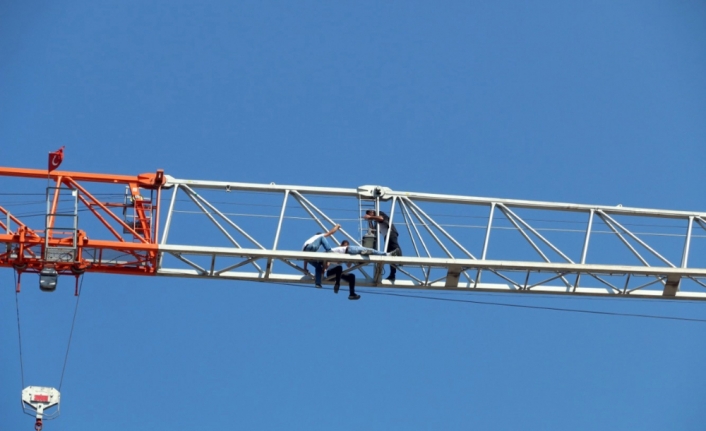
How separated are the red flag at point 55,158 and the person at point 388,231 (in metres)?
9.34

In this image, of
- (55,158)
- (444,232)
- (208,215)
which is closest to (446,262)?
(444,232)

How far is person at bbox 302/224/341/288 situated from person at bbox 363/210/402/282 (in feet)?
4.06

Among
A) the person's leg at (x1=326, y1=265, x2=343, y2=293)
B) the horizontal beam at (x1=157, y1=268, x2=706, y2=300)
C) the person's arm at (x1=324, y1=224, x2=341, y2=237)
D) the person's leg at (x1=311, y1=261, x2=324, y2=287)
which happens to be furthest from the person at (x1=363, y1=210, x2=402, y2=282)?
the person's leg at (x1=311, y1=261, x2=324, y2=287)

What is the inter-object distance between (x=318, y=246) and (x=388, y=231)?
7.22ft

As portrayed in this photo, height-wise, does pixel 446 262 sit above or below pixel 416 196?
below

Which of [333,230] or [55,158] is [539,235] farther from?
[55,158]

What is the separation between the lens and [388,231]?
39781 millimetres

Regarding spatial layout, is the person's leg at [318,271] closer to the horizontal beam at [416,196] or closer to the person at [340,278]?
the person at [340,278]

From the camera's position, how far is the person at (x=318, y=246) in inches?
1542

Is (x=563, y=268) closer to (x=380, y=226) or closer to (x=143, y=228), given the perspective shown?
(x=380, y=226)

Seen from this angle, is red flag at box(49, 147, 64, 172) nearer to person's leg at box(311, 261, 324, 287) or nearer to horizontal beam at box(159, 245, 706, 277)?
horizontal beam at box(159, 245, 706, 277)

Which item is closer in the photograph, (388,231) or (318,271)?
(318,271)

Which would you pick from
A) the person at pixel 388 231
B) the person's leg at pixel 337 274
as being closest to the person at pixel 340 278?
the person's leg at pixel 337 274

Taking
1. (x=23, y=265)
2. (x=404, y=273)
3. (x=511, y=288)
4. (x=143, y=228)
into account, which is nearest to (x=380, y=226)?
(x=404, y=273)
